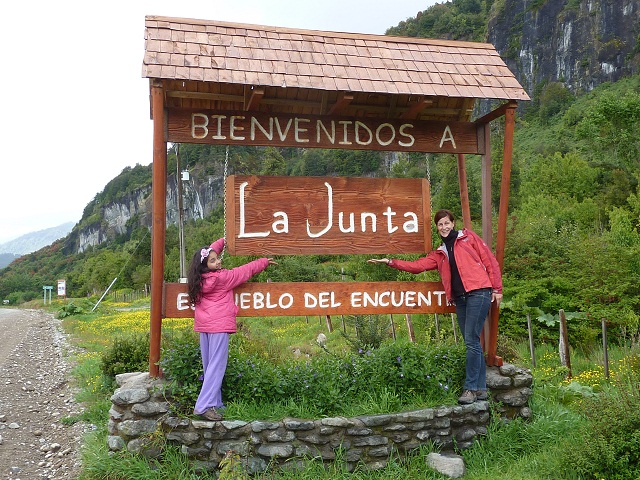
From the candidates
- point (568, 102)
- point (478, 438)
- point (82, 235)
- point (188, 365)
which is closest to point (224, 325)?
point (188, 365)

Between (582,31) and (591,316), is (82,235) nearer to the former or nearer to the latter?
(582,31)

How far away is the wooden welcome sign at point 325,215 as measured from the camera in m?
5.66

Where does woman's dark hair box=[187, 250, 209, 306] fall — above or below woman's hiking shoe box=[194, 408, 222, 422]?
above

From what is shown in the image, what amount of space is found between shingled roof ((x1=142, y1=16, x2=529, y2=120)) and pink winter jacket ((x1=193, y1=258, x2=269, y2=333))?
6.26ft

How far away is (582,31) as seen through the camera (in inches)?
3602

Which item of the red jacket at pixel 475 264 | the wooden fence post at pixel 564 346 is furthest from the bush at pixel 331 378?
the wooden fence post at pixel 564 346

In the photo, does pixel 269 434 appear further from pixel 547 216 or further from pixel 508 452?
pixel 547 216

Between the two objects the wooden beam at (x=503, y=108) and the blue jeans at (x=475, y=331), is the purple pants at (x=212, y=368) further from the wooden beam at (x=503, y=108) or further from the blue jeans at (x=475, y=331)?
the wooden beam at (x=503, y=108)

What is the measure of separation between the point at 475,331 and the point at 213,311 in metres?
2.88

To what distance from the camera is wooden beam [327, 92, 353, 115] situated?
5389 millimetres

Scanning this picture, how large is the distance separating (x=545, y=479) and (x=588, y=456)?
0.45m

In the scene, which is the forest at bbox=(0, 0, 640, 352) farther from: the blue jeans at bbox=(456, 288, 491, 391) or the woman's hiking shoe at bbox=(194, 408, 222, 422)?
the woman's hiking shoe at bbox=(194, 408, 222, 422)

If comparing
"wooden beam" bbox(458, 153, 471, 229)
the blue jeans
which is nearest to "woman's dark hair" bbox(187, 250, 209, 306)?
the blue jeans

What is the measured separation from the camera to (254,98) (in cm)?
534
